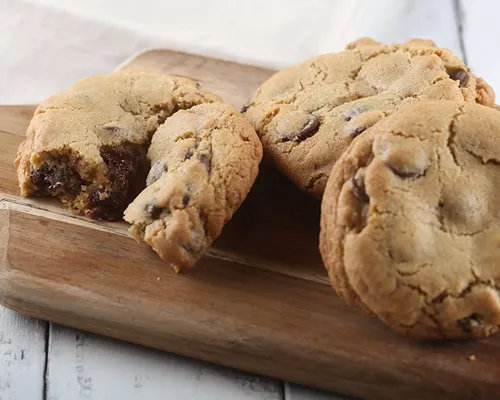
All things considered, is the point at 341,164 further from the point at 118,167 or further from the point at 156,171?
the point at 118,167

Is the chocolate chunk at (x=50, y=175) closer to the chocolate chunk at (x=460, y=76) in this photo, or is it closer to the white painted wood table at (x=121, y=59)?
the white painted wood table at (x=121, y=59)

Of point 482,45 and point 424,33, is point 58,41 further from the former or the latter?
point 482,45

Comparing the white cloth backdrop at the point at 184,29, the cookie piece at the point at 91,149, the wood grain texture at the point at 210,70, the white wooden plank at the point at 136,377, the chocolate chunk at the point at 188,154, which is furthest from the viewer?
the white cloth backdrop at the point at 184,29

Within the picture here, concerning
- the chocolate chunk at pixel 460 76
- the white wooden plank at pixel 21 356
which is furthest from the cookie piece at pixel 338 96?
the white wooden plank at pixel 21 356

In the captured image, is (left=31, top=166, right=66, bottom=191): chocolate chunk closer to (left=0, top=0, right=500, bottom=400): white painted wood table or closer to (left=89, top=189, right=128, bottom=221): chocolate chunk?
(left=89, top=189, right=128, bottom=221): chocolate chunk

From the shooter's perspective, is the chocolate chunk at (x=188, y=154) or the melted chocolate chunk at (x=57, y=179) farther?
the melted chocolate chunk at (x=57, y=179)

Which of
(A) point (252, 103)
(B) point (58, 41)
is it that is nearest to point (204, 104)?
(A) point (252, 103)

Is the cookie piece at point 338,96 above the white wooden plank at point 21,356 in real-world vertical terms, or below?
above
